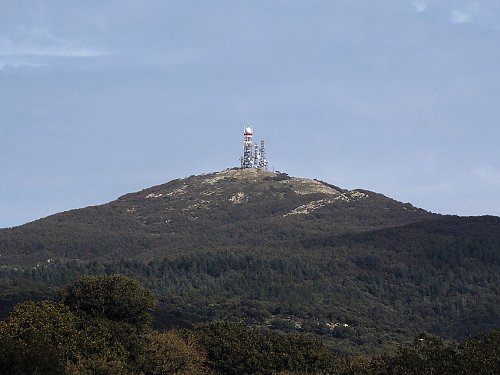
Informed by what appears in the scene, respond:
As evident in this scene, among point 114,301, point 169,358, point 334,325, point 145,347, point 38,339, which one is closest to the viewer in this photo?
point 38,339

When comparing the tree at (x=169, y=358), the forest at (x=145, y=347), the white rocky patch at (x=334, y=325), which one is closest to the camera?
the forest at (x=145, y=347)

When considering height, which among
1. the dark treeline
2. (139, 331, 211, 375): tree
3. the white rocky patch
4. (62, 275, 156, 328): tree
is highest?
the dark treeline

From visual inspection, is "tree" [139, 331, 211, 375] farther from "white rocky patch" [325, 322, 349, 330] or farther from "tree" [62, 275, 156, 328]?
"white rocky patch" [325, 322, 349, 330]

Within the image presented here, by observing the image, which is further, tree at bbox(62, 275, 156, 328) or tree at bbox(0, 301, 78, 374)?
tree at bbox(62, 275, 156, 328)

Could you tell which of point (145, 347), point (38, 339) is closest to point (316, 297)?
point (145, 347)

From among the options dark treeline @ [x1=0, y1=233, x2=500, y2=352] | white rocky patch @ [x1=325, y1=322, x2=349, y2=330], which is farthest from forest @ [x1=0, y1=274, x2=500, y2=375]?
white rocky patch @ [x1=325, y1=322, x2=349, y2=330]

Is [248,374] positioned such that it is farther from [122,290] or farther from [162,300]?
[162,300]

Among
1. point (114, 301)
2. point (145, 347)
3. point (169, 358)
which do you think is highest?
point (114, 301)

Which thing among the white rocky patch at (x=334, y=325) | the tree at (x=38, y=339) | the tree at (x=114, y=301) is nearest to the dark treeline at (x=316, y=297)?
the white rocky patch at (x=334, y=325)

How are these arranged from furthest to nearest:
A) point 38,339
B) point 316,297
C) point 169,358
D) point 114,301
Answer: point 316,297
point 114,301
point 169,358
point 38,339

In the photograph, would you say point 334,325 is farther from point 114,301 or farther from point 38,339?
point 38,339

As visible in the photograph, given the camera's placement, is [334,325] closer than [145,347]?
No

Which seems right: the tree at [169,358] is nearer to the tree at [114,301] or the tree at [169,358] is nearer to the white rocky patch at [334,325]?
the tree at [114,301]

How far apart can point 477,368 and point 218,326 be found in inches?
1053
